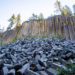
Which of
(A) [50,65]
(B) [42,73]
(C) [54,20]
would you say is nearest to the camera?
(B) [42,73]

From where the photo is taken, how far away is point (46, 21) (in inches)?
418

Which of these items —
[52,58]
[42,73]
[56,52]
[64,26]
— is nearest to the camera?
[42,73]

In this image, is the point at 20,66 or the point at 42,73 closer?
the point at 42,73

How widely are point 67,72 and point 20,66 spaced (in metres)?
0.83

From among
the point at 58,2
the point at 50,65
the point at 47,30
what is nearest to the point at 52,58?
the point at 50,65

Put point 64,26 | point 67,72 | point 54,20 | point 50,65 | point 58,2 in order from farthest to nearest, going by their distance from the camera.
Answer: point 58,2
point 54,20
point 64,26
point 50,65
point 67,72

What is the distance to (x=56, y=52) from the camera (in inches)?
110

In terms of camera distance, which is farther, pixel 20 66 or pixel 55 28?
pixel 55 28

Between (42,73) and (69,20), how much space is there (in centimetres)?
884

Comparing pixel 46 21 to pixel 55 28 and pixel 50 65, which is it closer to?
pixel 55 28

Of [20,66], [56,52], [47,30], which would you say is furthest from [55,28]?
[20,66]

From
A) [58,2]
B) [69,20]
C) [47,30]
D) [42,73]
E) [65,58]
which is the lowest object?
[42,73]

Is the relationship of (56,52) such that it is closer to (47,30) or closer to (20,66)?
(20,66)

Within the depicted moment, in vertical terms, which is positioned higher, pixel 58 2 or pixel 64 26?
pixel 58 2
